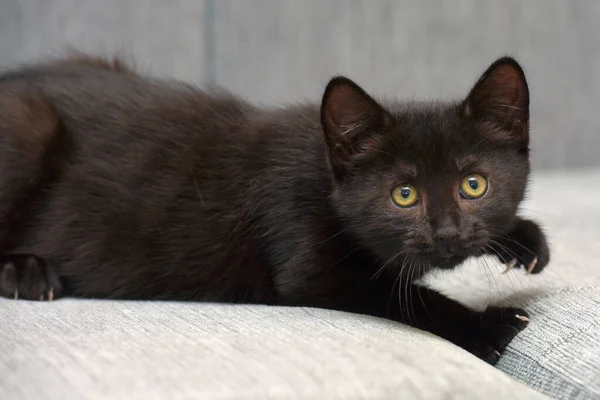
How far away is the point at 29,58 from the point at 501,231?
152cm

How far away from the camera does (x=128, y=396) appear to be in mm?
911

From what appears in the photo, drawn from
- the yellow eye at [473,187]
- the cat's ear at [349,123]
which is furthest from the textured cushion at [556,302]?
the cat's ear at [349,123]

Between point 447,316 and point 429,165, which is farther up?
point 429,165

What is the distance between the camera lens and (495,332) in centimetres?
134

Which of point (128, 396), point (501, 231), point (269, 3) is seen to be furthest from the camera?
point (269, 3)

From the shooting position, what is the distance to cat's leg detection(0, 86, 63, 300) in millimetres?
1624

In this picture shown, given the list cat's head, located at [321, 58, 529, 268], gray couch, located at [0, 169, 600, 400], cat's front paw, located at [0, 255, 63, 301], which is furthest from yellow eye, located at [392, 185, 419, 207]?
cat's front paw, located at [0, 255, 63, 301]

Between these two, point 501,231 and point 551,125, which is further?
point 551,125

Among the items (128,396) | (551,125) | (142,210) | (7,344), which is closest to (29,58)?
(142,210)

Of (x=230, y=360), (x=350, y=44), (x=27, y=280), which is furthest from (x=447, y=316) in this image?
(x=350, y=44)

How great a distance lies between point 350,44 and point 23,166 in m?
1.64

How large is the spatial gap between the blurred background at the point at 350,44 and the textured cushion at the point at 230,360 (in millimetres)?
1235

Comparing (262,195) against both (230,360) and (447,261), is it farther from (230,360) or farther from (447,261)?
(230,360)

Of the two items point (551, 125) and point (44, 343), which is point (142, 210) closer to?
point (44, 343)
